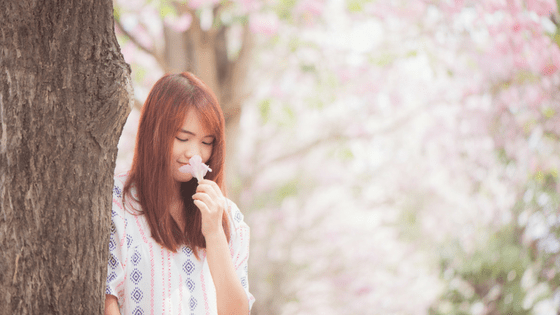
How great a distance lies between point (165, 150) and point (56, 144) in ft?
1.72

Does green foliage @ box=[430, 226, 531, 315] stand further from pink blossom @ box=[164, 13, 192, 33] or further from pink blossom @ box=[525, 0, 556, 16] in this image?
pink blossom @ box=[164, 13, 192, 33]

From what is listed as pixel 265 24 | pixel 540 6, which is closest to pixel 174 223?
pixel 265 24

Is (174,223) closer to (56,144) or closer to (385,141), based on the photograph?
(56,144)

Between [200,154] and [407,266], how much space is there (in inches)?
341

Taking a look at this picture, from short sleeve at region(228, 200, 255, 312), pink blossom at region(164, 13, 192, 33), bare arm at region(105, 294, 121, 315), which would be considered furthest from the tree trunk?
pink blossom at region(164, 13, 192, 33)

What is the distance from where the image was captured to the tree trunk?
112cm

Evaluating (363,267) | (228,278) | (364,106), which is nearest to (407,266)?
(363,267)

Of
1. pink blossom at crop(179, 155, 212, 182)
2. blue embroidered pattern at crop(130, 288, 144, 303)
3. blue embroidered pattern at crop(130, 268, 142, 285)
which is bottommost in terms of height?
blue embroidered pattern at crop(130, 288, 144, 303)

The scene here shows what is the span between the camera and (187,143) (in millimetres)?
1722

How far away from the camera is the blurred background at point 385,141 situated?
4.93m

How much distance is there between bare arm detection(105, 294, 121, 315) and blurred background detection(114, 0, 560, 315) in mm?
2968

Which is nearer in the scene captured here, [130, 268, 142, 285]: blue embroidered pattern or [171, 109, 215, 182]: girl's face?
[130, 268, 142, 285]: blue embroidered pattern

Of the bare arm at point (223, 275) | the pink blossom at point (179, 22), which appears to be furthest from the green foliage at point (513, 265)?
the bare arm at point (223, 275)

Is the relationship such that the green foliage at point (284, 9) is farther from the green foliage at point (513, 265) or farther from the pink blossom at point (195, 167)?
the green foliage at point (513, 265)
